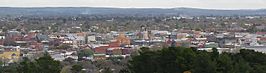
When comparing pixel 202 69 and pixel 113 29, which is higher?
pixel 202 69

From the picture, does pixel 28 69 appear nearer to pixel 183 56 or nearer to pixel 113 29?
pixel 183 56

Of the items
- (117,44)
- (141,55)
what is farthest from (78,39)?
(141,55)

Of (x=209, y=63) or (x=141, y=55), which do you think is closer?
(x=209, y=63)

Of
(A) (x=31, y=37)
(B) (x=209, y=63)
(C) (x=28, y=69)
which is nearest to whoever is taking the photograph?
(B) (x=209, y=63)

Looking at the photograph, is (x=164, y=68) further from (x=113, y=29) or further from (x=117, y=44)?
(x=113, y=29)

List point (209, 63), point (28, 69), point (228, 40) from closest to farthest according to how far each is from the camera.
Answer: point (209, 63) → point (28, 69) → point (228, 40)

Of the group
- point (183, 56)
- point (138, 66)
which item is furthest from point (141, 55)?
point (183, 56)
